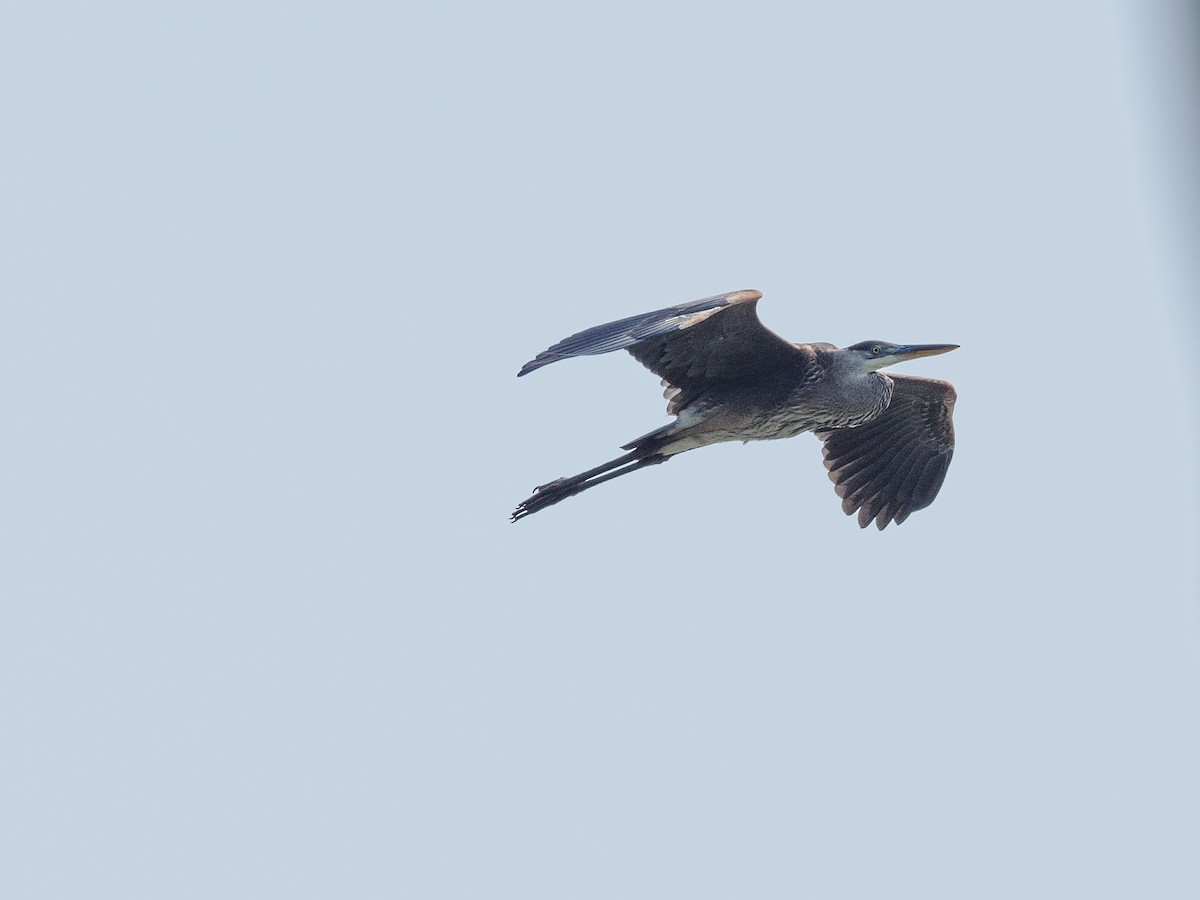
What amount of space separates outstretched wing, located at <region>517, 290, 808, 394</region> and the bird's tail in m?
0.48

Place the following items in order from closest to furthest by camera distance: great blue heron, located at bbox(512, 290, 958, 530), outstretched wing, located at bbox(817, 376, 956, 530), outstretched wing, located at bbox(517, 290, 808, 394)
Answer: outstretched wing, located at bbox(517, 290, 808, 394)
great blue heron, located at bbox(512, 290, 958, 530)
outstretched wing, located at bbox(817, 376, 956, 530)

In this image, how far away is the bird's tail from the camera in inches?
451

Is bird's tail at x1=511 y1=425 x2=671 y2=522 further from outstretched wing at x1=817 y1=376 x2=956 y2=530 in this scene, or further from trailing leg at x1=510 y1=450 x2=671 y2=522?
outstretched wing at x1=817 y1=376 x2=956 y2=530

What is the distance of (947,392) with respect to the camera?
12.7 meters

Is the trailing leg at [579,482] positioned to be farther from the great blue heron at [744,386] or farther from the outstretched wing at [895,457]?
the outstretched wing at [895,457]

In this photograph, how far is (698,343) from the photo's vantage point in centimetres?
1103

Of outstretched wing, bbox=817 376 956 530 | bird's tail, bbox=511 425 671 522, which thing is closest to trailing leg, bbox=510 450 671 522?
bird's tail, bbox=511 425 671 522

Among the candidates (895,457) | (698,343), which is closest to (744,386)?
(698,343)

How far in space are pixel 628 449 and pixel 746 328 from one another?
1227 millimetres

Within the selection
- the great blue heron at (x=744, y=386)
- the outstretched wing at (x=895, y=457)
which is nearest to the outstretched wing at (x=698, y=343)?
the great blue heron at (x=744, y=386)

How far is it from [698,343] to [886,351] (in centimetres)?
139

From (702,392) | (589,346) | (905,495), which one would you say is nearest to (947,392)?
(905,495)

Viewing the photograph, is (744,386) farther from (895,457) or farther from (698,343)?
(895,457)

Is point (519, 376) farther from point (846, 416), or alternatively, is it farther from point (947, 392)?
point (947, 392)
